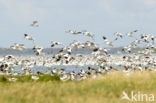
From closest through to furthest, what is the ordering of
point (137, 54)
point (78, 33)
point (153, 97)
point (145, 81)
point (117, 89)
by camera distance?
point (153, 97) → point (117, 89) → point (145, 81) → point (78, 33) → point (137, 54)

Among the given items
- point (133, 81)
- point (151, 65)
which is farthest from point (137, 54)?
point (133, 81)

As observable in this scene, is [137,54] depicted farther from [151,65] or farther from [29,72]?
[29,72]

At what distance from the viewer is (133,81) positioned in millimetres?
24875

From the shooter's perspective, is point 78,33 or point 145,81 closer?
point 145,81

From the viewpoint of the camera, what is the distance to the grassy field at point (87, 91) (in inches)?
738

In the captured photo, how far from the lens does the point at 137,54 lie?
34594mm

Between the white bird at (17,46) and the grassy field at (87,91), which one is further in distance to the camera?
the white bird at (17,46)

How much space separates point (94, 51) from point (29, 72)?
6063mm

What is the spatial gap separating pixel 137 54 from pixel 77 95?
14620mm

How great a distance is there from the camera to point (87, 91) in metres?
22.2

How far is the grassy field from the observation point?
18.7 metres

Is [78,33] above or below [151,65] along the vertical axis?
above

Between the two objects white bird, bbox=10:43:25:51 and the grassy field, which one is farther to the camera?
white bird, bbox=10:43:25:51

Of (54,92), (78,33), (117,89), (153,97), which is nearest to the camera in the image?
(153,97)
